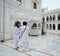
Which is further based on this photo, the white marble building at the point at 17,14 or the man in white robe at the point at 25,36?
the white marble building at the point at 17,14

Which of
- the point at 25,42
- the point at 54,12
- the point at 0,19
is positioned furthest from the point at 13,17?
the point at 54,12

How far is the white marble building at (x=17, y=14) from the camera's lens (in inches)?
424

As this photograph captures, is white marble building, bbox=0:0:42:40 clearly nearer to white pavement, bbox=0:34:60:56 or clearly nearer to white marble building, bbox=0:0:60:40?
white marble building, bbox=0:0:60:40

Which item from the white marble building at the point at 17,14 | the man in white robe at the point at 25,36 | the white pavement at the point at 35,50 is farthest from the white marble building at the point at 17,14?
the man in white robe at the point at 25,36

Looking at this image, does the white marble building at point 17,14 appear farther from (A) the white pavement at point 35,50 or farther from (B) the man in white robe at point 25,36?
(B) the man in white robe at point 25,36

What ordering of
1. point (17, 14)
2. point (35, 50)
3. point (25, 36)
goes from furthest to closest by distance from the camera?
point (17, 14) → point (35, 50) → point (25, 36)

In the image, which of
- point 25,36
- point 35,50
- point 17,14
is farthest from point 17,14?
point 35,50

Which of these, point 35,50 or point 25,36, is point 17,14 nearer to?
point 25,36

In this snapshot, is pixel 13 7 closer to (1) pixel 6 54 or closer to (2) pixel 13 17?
(2) pixel 13 17

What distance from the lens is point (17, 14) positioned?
1309 centimetres

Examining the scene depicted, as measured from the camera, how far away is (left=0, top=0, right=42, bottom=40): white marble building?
10.8m

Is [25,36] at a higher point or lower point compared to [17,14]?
lower

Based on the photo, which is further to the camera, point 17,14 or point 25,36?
point 17,14

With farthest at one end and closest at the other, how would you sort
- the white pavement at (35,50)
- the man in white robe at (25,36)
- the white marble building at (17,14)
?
the white marble building at (17,14)
the man in white robe at (25,36)
the white pavement at (35,50)
